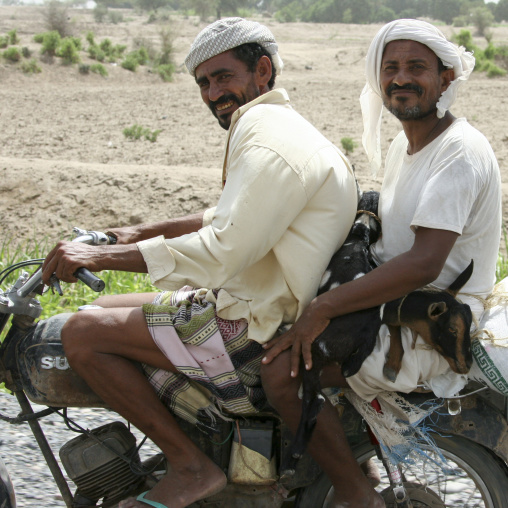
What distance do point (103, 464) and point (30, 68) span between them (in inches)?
907

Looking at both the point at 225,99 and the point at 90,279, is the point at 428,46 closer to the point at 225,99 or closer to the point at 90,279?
the point at 225,99

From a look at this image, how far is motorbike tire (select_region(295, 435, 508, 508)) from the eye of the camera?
2.80 meters

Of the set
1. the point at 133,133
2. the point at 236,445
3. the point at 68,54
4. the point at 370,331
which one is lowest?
the point at 133,133

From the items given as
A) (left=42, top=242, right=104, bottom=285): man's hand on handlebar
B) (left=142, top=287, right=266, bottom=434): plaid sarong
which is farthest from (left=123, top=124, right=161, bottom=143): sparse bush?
(left=42, top=242, right=104, bottom=285): man's hand on handlebar

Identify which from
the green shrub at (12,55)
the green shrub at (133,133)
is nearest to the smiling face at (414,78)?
the green shrub at (133,133)

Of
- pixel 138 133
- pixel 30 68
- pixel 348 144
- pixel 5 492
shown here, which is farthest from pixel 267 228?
pixel 30 68

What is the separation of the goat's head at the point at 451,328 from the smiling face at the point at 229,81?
3.69 feet

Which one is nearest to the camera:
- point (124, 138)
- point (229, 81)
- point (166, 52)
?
point (229, 81)

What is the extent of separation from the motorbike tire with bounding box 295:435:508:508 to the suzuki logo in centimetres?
107

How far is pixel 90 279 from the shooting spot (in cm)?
241

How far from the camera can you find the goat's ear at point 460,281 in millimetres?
2529

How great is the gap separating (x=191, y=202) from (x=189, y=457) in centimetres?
647

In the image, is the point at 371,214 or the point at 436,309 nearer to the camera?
the point at 436,309

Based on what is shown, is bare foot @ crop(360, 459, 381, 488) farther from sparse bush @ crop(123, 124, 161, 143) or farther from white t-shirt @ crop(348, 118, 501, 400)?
sparse bush @ crop(123, 124, 161, 143)
